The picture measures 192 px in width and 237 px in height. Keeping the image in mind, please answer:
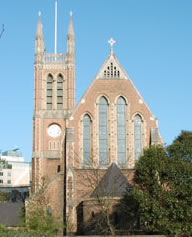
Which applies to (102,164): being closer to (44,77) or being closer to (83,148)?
(83,148)

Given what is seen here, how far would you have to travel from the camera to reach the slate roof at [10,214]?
6181cm

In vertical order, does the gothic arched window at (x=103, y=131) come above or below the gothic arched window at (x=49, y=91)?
below

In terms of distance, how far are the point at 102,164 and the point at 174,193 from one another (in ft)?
52.5

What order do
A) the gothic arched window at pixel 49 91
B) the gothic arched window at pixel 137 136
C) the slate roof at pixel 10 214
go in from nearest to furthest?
the gothic arched window at pixel 137 136, the slate roof at pixel 10 214, the gothic arched window at pixel 49 91

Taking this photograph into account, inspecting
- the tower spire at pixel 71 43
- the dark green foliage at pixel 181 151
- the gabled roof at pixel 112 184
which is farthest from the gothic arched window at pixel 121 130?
the tower spire at pixel 71 43

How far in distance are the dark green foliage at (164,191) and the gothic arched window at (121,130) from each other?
445 inches

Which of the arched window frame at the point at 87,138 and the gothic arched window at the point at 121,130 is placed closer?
the arched window frame at the point at 87,138

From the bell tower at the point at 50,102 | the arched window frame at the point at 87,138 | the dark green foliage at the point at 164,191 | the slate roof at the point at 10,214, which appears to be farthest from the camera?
the bell tower at the point at 50,102

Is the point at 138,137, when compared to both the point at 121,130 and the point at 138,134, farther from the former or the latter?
the point at 121,130

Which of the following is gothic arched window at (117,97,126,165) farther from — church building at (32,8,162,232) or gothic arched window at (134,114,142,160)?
gothic arched window at (134,114,142,160)

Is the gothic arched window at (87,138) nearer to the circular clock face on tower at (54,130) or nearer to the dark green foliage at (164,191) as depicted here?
the circular clock face on tower at (54,130)

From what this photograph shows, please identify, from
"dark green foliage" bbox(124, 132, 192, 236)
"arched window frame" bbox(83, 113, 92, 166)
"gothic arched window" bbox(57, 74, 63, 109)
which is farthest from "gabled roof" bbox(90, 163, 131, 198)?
"gothic arched window" bbox(57, 74, 63, 109)

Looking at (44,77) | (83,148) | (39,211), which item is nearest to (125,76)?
(83,148)

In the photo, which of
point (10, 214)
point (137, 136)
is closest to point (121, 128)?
point (137, 136)
